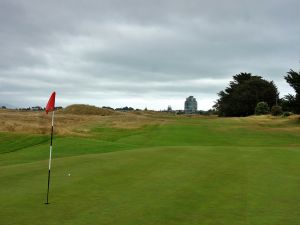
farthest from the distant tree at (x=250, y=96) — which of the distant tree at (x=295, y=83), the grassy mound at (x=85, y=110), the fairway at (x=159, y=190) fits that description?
the fairway at (x=159, y=190)

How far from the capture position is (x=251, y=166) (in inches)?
664

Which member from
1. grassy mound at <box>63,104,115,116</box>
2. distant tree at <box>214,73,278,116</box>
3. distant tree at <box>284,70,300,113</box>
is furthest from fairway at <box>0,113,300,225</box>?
distant tree at <box>214,73,278,116</box>

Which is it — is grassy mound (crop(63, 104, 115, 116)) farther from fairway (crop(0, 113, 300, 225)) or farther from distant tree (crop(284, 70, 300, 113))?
fairway (crop(0, 113, 300, 225))

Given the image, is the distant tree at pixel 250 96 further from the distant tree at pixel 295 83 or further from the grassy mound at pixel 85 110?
the distant tree at pixel 295 83

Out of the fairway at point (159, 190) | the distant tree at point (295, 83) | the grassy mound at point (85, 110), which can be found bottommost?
the fairway at point (159, 190)

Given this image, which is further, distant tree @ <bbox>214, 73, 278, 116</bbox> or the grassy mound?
distant tree @ <bbox>214, 73, 278, 116</bbox>

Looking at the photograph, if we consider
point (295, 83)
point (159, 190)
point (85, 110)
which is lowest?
point (159, 190)

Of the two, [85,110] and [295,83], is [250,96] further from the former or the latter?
[295,83]

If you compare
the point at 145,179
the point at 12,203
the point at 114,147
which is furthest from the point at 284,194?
the point at 114,147

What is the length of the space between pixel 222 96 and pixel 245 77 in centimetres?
1293

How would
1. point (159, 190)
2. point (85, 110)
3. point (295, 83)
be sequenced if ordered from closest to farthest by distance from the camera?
point (159, 190) → point (295, 83) → point (85, 110)

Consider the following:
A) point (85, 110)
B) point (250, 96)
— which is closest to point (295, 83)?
point (250, 96)

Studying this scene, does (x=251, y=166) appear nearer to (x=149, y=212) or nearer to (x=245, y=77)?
(x=149, y=212)

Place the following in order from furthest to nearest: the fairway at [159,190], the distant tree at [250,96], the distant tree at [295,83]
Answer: the distant tree at [250,96]
the distant tree at [295,83]
the fairway at [159,190]
